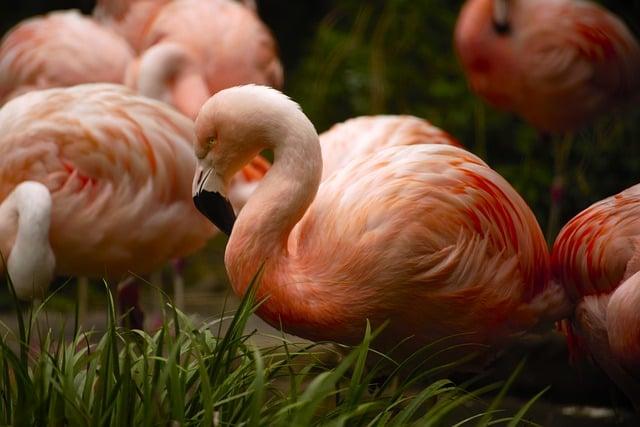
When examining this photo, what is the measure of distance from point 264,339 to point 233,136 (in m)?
1.42

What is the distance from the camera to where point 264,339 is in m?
4.66

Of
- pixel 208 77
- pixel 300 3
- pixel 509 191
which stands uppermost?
pixel 509 191

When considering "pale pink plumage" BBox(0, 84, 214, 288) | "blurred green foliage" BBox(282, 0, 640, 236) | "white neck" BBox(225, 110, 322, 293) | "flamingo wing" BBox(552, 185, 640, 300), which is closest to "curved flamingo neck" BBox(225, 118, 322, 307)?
"white neck" BBox(225, 110, 322, 293)

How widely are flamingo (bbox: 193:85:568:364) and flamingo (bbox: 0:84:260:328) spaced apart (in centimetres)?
80

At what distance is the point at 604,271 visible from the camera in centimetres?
342

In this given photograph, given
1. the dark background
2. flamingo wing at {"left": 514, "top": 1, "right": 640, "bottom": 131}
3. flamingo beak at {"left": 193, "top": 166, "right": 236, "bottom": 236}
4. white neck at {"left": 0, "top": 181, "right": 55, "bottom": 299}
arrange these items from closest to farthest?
flamingo beak at {"left": 193, "top": 166, "right": 236, "bottom": 236} → white neck at {"left": 0, "top": 181, "right": 55, "bottom": 299} → flamingo wing at {"left": 514, "top": 1, "right": 640, "bottom": 131} → the dark background

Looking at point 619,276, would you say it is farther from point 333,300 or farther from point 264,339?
point 264,339

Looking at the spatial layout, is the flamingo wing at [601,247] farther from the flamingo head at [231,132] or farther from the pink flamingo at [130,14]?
the pink flamingo at [130,14]

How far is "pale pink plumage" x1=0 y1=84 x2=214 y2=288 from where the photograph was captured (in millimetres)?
4227

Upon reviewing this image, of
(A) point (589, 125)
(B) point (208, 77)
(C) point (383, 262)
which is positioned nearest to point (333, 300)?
(C) point (383, 262)

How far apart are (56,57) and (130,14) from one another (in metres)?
1.02

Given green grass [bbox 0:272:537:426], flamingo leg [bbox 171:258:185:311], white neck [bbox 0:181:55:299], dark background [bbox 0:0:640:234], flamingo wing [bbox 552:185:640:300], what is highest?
flamingo wing [bbox 552:185:640:300]

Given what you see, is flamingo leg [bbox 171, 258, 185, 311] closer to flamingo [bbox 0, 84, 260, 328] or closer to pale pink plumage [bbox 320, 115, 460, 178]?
flamingo [bbox 0, 84, 260, 328]

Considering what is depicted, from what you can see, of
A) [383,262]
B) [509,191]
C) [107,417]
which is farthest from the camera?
[509,191]
